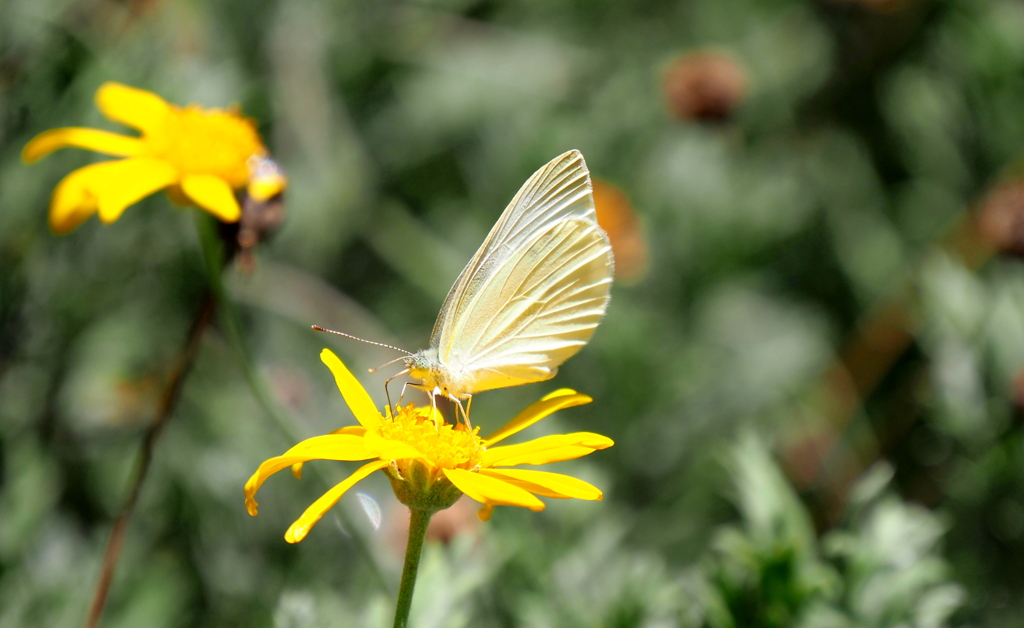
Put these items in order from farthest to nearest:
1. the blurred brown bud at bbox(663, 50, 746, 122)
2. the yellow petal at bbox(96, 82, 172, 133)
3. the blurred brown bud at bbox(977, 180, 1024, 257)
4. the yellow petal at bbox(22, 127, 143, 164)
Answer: the blurred brown bud at bbox(663, 50, 746, 122) < the blurred brown bud at bbox(977, 180, 1024, 257) < the yellow petal at bbox(96, 82, 172, 133) < the yellow petal at bbox(22, 127, 143, 164)

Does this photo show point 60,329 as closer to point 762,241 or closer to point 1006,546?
point 762,241

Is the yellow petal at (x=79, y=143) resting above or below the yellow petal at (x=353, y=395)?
above

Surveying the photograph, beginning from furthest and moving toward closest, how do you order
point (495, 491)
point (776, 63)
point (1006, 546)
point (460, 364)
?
point (776, 63) < point (1006, 546) < point (460, 364) < point (495, 491)

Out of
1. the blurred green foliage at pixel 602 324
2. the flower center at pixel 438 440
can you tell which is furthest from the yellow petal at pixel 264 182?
the flower center at pixel 438 440

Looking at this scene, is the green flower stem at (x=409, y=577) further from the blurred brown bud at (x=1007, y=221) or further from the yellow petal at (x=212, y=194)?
the blurred brown bud at (x=1007, y=221)

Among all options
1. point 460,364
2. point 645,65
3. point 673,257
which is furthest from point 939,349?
point 645,65

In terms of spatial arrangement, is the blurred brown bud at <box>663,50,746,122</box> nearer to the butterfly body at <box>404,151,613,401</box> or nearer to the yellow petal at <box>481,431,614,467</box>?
the butterfly body at <box>404,151,613,401</box>

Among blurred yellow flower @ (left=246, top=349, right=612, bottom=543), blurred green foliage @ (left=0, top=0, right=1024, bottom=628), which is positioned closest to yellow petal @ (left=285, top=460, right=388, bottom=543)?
blurred yellow flower @ (left=246, top=349, right=612, bottom=543)
